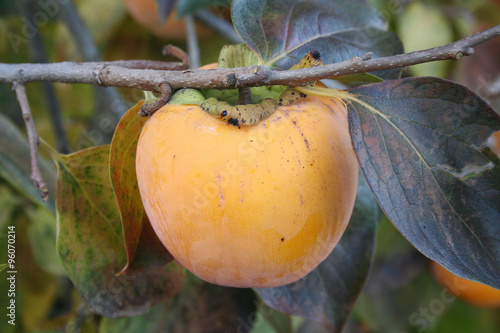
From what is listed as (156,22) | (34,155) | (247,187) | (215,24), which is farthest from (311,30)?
(156,22)

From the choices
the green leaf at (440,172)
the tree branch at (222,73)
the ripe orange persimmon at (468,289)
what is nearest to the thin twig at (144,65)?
the tree branch at (222,73)

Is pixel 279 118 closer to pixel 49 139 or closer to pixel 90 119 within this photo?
pixel 49 139

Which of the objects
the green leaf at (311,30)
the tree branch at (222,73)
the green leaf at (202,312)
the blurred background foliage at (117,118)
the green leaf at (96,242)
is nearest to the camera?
the tree branch at (222,73)

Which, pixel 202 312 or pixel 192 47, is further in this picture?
pixel 192 47

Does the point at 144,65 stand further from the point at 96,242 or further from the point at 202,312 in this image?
the point at 202,312

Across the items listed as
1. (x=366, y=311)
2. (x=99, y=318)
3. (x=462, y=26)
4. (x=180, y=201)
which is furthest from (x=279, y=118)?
(x=462, y=26)

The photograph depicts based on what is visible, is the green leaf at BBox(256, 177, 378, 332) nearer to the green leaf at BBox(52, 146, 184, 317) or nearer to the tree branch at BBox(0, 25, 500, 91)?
the green leaf at BBox(52, 146, 184, 317)

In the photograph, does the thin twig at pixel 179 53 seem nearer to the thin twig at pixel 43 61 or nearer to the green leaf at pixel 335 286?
the green leaf at pixel 335 286
